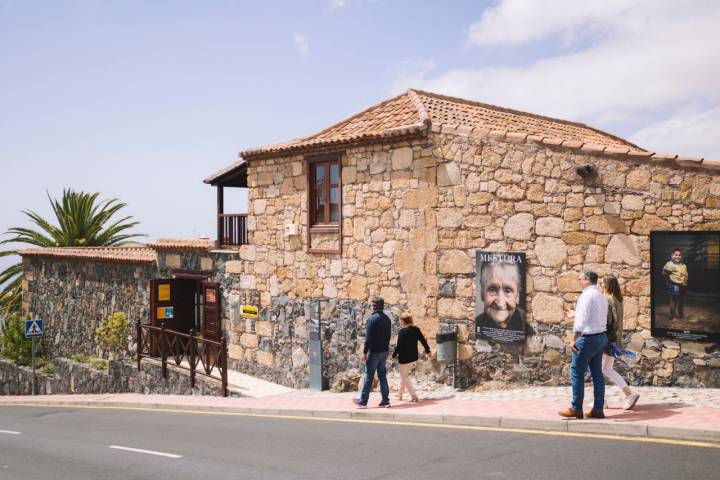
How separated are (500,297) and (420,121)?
3.63 metres

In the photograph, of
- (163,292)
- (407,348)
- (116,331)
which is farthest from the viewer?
(116,331)

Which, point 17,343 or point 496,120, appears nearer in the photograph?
point 496,120

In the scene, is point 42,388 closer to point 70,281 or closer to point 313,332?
point 70,281

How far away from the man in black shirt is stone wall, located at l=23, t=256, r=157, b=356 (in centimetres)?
1151

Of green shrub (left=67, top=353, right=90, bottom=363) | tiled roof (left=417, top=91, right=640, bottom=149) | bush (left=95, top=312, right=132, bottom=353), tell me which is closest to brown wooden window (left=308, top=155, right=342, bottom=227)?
tiled roof (left=417, top=91, right=640, bottom=149)

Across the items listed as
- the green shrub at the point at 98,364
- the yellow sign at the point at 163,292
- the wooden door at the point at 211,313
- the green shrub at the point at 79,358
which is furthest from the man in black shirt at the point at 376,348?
the green shrub at the point at 79,358

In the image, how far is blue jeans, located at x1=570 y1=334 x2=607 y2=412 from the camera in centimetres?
864

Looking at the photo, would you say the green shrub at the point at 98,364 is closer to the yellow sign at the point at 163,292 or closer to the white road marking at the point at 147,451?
the yellow sign at the point at 163,292

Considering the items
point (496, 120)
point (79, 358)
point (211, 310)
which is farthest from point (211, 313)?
point (496, 120)

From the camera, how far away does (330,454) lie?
8.28 m

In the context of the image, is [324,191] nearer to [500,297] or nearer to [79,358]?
[500,297]

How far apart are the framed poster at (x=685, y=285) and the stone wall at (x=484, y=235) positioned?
0.60 ft

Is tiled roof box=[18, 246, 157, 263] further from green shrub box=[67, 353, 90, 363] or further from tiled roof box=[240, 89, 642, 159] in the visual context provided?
tiled roof box=[240, 89, 642, 159]

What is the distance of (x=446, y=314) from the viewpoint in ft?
42.8
